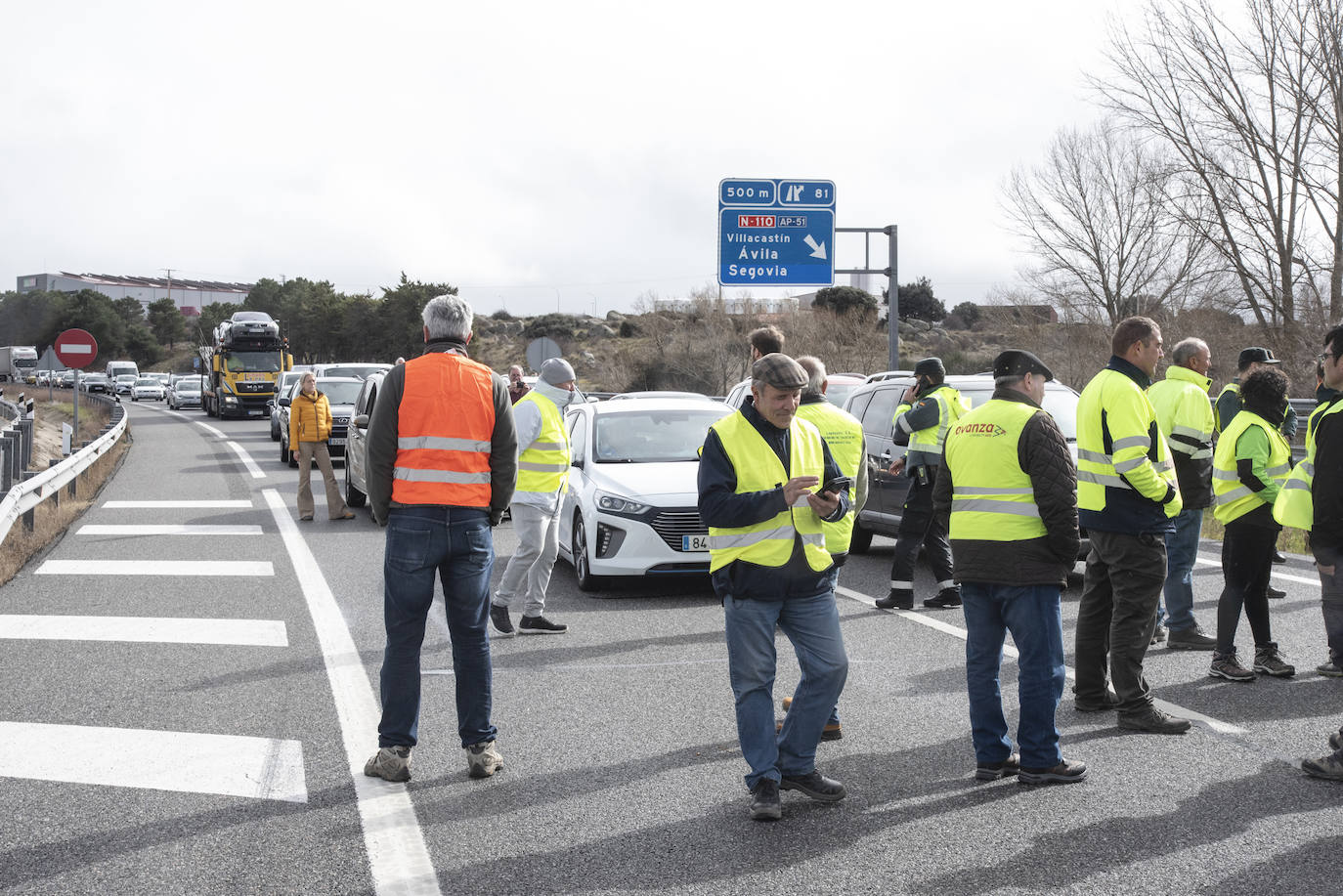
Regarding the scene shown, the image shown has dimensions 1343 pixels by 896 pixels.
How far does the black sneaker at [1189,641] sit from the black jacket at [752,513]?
154 inches

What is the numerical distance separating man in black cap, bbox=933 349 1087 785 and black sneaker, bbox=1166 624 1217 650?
2.94 metres

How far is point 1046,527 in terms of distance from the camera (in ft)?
17.7

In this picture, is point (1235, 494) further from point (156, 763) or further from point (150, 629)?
point (150, 629)

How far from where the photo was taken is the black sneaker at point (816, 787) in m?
5.06

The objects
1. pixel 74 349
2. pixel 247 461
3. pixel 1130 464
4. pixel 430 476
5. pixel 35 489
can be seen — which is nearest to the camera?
pixel 430 476

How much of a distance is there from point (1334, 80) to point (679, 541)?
991 inches

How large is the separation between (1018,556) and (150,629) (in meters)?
6.04

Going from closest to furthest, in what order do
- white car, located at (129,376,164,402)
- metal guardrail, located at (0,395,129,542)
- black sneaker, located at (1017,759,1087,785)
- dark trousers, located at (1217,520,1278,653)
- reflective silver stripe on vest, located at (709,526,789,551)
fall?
reflective silver stripe on vest, located at (709,526,789,551) < black sneaker, located at (1017,759,1087,785) < dark trousers, located at (1217,520,1278,653) < metal guardrail, located at (0,395,129,542) < white car, located at (129,376,164,402)

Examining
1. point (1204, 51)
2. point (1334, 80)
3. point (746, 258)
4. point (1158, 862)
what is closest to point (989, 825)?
point (1158, 862)

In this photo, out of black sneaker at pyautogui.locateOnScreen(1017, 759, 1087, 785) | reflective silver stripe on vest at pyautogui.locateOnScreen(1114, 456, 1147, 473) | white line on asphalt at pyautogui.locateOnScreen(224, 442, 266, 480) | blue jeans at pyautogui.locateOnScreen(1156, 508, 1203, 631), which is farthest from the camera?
white line on asphalt at pyautogui.locateOnScreen(224, 442, 266, 480)

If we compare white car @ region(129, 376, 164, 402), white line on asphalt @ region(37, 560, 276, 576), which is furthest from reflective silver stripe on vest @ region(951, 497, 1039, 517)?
white car @ region(129, 376, 164, 402)

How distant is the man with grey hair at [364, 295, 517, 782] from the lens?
539cm

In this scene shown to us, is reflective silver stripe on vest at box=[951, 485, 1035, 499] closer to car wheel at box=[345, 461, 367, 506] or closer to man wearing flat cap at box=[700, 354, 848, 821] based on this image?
man wearing flat cap at box=[700, 354, 848, 821]

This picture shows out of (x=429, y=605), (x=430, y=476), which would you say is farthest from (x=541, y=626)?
(x=430, y=476)
